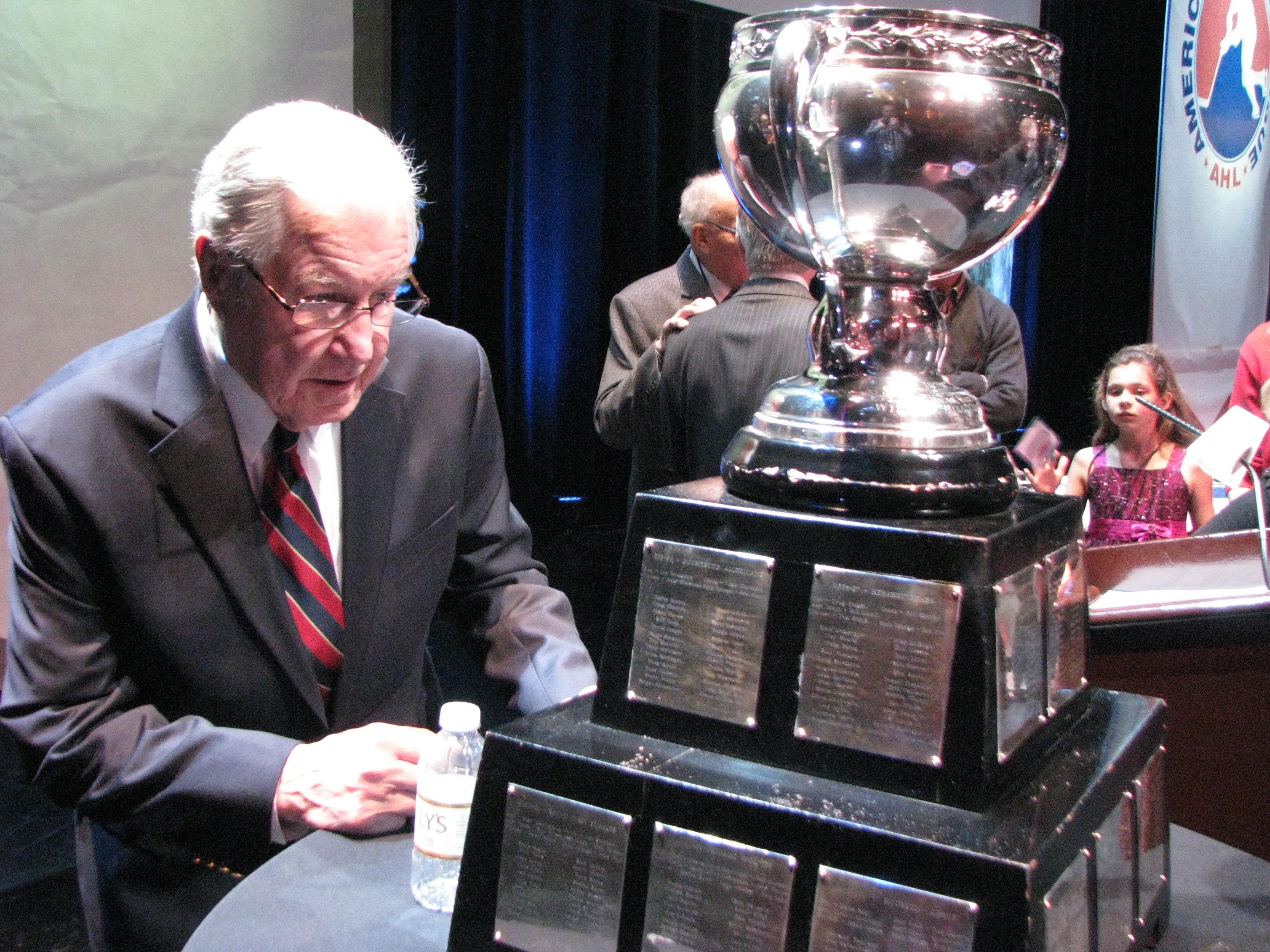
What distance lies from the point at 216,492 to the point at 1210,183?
175 inches

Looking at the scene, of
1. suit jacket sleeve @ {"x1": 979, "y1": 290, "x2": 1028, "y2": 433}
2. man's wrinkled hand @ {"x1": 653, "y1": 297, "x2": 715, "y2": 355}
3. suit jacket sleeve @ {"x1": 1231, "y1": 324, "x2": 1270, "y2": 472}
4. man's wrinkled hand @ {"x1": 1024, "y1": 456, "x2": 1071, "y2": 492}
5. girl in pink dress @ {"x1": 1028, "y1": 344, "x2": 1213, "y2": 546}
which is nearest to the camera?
man's wrinkled hand @ {"x1": 1024, "y1": 456, "x2": 1071, "y2": 492}

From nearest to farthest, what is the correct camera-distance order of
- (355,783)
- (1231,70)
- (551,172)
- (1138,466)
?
(355,783)
(1138,466)
(1231,70)
(551,172)

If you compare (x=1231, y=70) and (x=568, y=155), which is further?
(x=568, y=155)

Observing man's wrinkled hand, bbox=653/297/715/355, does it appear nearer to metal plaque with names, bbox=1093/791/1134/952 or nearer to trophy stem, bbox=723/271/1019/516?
trophy stem, bbox=723/271/1019/516

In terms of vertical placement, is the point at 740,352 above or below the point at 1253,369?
above

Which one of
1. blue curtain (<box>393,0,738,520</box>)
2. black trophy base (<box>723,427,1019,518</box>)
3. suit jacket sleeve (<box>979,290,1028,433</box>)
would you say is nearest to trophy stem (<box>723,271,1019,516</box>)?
black trophy base (<box>723,427,1019,518</box>)

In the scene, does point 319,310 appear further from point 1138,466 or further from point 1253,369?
point 1253,369

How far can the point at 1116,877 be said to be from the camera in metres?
0.86

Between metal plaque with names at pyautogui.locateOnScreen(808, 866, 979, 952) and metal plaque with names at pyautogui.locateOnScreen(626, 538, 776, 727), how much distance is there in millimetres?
139

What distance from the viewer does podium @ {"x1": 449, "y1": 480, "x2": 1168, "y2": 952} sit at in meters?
0.74

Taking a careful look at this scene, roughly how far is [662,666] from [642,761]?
8 cm

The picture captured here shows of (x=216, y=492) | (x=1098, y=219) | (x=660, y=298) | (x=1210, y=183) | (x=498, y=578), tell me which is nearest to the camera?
(x=216, y=492)

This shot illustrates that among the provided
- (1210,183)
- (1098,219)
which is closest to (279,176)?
(1210,183)

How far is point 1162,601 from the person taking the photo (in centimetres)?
149
